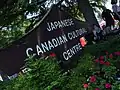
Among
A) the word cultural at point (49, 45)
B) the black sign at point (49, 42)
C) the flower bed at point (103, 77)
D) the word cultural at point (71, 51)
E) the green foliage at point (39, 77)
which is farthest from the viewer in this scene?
the word cultural at point (71, 51)

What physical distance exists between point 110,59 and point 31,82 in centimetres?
126

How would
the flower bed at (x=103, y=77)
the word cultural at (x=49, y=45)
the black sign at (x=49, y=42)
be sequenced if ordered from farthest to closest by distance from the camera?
1. the word cultural at (x=49, y=45)
2. the black sign at (x=49, y=42)
3. the flower bed at (x=103, y=77)

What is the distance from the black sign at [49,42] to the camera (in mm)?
5566

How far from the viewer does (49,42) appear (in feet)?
21.6

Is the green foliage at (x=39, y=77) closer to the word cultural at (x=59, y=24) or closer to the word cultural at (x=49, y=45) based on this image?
the word cultural at (x=49, y=45)

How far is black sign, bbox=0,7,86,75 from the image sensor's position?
557 cm

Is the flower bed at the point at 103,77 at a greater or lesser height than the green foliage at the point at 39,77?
lesser

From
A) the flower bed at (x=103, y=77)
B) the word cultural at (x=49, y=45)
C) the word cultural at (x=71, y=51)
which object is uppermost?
the word cultural at (x=49, y=45)

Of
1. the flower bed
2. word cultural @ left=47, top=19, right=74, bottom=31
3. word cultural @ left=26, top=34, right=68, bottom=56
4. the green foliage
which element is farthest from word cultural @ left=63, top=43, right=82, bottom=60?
the green foliage

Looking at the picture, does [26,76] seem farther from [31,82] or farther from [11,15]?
[11,15]

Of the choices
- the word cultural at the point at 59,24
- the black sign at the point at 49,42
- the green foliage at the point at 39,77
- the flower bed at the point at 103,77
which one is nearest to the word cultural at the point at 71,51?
the black sign at the point at 49,42

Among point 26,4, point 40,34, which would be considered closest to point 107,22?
point 26,4

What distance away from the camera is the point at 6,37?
29.5 feet

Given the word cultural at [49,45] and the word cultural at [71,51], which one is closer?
the word cultural at [49,45]
